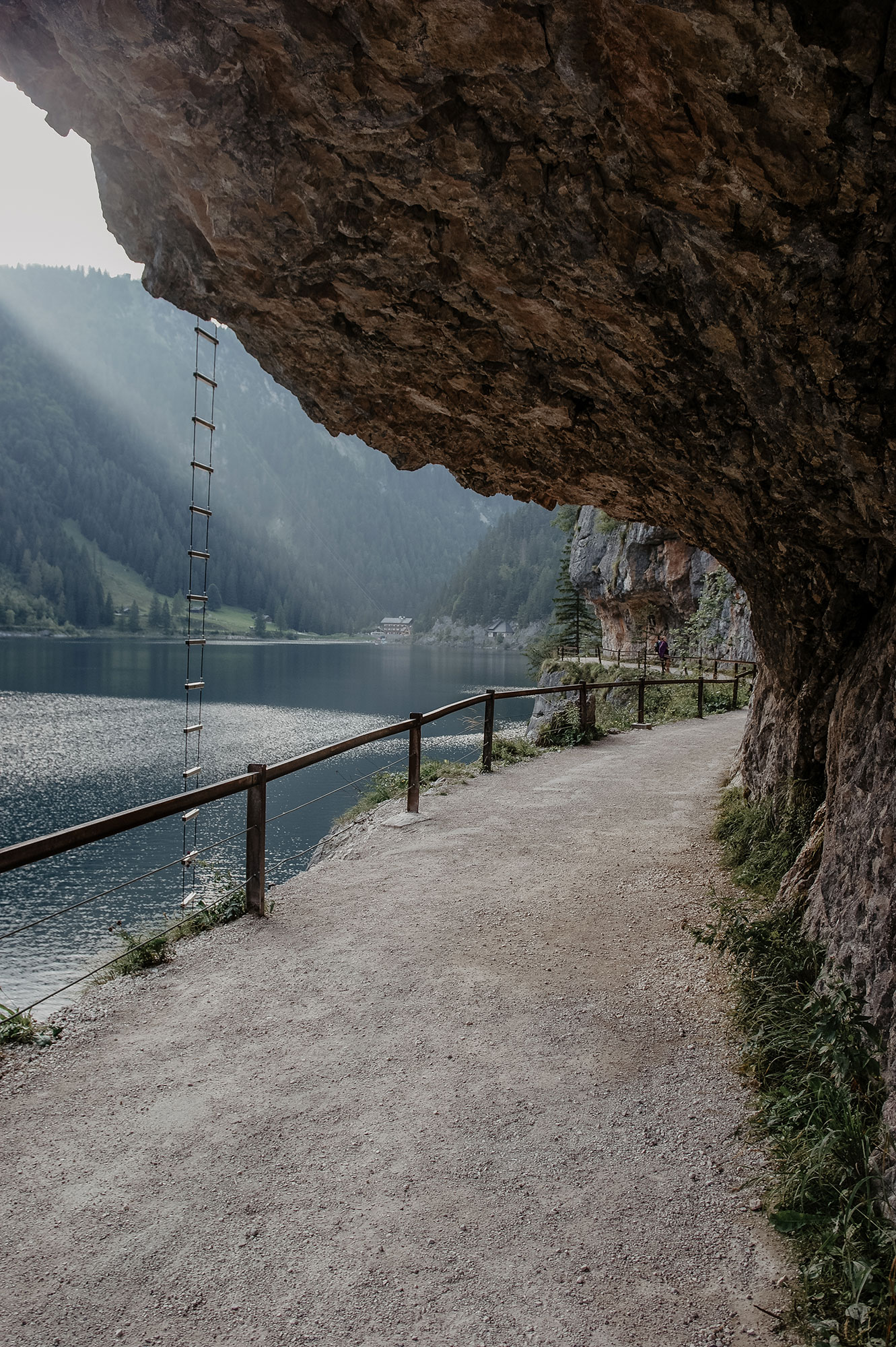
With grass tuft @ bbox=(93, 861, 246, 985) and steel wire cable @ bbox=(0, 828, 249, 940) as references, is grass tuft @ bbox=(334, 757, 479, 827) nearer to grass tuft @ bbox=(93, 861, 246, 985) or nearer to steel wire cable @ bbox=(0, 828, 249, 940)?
steel wire cable @ bbox=(0, 828, 249, 940)

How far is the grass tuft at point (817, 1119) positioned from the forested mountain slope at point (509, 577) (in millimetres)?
119597

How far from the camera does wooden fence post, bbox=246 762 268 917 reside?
584 cm

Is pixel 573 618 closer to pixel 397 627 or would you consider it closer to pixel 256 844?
pixel 256 844

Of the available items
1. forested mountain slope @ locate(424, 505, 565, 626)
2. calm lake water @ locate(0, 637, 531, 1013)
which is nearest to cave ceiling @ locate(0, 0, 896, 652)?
calm lake water @ locate(0, 637, 531, 1013)

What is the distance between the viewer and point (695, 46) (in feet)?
7.97

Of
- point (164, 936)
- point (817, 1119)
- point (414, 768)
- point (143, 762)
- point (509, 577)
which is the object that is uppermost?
point (509, 577)

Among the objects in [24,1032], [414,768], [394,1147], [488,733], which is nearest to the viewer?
[394,1147]

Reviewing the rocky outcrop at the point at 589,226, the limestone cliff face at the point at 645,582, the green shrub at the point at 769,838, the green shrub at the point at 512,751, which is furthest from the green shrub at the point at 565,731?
the limestone cliff face at the point at 645,582

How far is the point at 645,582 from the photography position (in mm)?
36281

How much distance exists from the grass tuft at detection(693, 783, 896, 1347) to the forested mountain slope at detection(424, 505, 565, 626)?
120 metres

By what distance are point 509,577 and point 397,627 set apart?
1633 inches

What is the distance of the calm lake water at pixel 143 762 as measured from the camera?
13.2 m

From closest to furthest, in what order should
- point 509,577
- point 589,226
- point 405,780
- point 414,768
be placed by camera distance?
point 589,226 → point 414,768 → point 405,780 → point 509,577

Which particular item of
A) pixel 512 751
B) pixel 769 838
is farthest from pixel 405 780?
pixel 769 838
